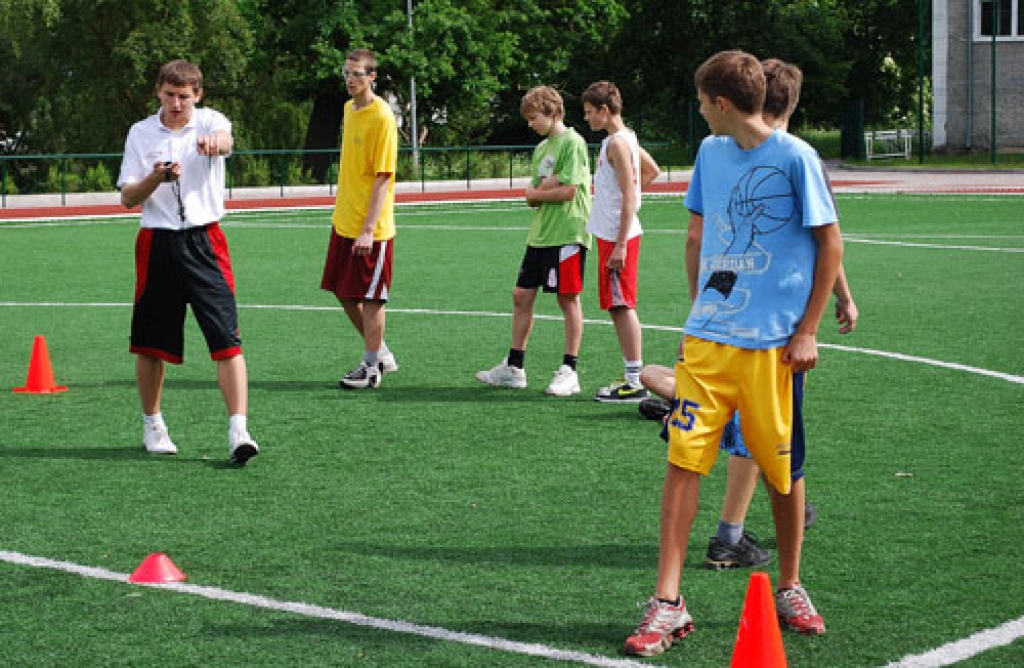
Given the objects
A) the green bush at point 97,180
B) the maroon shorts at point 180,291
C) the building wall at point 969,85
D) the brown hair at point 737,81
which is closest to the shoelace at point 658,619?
the brown hair at point 737,81

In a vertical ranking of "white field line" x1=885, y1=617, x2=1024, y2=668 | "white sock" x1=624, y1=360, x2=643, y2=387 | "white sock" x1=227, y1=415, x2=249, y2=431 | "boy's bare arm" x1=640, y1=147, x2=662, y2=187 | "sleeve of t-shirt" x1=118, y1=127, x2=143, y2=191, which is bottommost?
"white field line" x1=885, y1=617, x2=1024, y2=668

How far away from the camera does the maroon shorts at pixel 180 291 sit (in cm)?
803

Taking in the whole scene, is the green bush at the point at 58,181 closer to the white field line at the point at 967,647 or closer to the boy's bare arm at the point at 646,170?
the boy's bare arm at the point at 646,170

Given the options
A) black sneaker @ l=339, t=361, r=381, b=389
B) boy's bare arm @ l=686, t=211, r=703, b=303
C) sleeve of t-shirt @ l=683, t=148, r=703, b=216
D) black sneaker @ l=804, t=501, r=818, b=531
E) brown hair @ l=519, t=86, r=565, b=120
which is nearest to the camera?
sleeve of t-shirt @ l=683, t=148, r=703, b=216

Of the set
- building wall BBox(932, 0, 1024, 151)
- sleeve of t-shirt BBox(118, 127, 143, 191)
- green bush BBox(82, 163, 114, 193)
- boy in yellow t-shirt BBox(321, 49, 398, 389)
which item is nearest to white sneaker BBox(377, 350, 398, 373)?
boy in yellow t-shirt BBox(321, 49, 398, 389)

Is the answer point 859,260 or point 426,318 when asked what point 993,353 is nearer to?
point 426,318

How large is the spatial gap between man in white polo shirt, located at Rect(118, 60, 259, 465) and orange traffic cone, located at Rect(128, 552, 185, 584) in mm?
1906

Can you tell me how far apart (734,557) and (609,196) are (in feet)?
12.8

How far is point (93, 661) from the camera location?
5094 mm

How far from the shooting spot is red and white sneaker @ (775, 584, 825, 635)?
5.32 metres

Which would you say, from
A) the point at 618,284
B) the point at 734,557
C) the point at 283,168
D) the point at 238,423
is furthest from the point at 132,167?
the point at 283,168

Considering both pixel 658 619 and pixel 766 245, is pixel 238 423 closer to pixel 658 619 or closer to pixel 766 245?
pixel 658 619

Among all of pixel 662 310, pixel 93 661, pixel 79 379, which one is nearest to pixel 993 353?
pixel 662 310

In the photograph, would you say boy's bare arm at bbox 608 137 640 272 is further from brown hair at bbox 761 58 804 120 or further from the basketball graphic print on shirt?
the basketball graphic print on shirt
